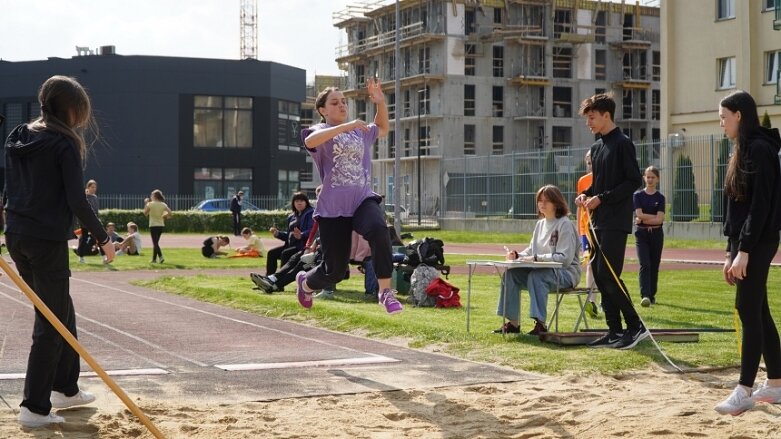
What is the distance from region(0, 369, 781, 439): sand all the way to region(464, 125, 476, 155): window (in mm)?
73339

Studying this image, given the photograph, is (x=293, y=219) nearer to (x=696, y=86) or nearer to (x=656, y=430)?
(x=656, y=430)

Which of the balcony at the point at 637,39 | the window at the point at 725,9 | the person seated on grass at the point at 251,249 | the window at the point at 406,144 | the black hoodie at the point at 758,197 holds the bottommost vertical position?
the person seated on grass at the point at 251,249

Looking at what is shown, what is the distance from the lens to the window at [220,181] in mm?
70812

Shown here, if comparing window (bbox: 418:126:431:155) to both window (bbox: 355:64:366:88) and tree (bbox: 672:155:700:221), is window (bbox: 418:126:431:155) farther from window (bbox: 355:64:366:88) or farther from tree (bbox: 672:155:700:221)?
tree (bbox: 672:155:700:221)

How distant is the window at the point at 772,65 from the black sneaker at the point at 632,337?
39356 mm

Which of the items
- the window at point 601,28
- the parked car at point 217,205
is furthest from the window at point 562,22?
the parked car at point 217,205

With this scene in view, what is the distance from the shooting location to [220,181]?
71.3 meters

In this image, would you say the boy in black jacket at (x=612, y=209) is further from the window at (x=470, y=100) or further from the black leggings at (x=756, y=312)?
the window at (x=470, y=100)

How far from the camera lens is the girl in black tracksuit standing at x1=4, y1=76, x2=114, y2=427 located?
671 centimetres

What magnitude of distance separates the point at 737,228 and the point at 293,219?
38.5ft

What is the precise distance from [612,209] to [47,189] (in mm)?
5259

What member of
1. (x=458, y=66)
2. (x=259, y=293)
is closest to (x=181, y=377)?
(x=259, y=293)

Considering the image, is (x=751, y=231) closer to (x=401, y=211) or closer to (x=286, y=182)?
(x=401, y=211)

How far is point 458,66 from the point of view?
80688mm
